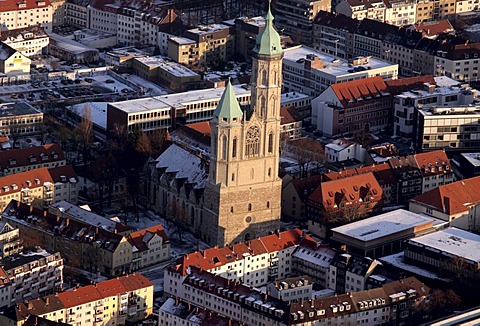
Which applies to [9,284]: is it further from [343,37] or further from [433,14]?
[433,14]

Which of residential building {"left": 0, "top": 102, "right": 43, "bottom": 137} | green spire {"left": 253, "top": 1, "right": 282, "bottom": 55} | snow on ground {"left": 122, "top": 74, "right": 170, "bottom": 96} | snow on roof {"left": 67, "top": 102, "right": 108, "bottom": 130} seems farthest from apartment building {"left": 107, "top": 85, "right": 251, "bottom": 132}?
green spire {"left": 253, "top": 1, "right": 282, "bottom": 55}

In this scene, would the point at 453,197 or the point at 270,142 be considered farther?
the point at 453,197

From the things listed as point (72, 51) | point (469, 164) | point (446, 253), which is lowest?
point (446, 253)

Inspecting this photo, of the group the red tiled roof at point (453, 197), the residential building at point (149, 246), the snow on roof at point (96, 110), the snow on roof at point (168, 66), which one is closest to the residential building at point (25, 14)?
the snow on roof at point (168, 66)

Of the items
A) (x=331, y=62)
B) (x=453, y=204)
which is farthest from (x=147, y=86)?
(x=453, y=204)

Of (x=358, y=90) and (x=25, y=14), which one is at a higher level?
(x=25, y=14)

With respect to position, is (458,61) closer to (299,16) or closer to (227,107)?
(299,16)

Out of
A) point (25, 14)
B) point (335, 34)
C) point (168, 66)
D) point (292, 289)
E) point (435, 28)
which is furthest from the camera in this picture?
point (25, 14)
